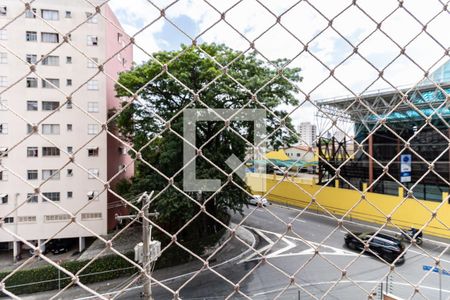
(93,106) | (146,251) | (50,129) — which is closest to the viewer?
(146,251)

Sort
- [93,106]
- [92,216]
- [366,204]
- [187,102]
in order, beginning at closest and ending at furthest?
[187,102]
[93,106]
[92,216]
[366,204]

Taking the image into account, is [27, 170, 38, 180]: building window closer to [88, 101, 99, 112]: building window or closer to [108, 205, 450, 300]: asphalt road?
[88, 101, 99, 112]: building window

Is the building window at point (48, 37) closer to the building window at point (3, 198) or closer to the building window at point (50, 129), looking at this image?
the building window at point (50, 129)

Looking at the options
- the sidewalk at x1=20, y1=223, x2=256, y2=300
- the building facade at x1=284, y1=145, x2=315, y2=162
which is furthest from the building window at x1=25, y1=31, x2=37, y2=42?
the building facade at x1=284, y1=145, x2=315, y2=162

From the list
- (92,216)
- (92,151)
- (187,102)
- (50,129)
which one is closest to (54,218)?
(92,216)

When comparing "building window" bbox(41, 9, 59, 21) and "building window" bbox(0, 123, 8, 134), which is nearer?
"building window" bbox(0, 123, 8, 134)

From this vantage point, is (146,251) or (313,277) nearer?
(146,251)

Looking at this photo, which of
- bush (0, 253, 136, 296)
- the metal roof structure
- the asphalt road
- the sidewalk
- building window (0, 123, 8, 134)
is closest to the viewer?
the metal roof structure

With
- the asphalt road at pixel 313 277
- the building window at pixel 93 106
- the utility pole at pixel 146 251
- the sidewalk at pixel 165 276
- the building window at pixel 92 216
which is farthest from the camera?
the building window at pixel 92 216

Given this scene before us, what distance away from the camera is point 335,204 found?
5.96 m

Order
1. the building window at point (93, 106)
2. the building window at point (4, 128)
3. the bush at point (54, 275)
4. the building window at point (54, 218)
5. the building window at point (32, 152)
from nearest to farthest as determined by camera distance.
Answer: the bush at point (54, 275) < the building window at point (4, 128) < the building window at point (32, 152) < the building window at point (93, 106) < the building window at point (54, 218)

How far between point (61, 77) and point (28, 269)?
118 inches

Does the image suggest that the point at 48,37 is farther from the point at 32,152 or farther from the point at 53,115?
the point at 32,152

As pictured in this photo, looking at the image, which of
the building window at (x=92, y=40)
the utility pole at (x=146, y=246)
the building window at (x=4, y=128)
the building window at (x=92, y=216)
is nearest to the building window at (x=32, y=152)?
the building window at (x=4, y=128)
